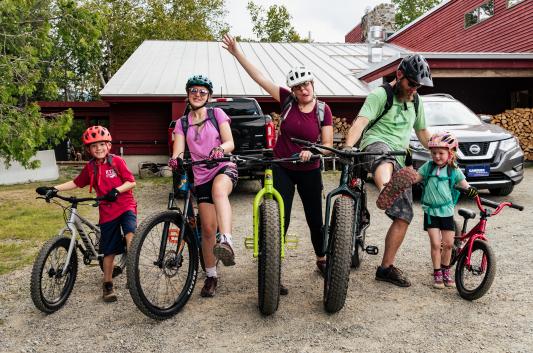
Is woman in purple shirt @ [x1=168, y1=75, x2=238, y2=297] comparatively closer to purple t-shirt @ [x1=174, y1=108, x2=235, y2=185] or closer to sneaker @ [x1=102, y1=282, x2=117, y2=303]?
purple t-shirt @ [x1=174, y1=108, x2=235, y2=185]

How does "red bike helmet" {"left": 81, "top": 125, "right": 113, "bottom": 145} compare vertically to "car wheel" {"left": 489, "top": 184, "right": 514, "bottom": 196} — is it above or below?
above

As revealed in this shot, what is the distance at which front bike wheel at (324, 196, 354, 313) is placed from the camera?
3760mm

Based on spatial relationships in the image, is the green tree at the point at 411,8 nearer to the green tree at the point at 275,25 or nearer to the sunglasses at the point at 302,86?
the green tree at the point at 275,25

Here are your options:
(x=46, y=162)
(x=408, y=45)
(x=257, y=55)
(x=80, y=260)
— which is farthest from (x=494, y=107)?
(x=80, y=260)

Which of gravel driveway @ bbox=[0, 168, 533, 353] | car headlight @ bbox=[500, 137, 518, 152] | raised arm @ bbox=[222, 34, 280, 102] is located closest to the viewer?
gravel driveway @ bbox=[0, 168, 533, 353]

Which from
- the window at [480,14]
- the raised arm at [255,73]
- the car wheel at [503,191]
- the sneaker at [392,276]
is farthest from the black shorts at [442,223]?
the window at [480,14]

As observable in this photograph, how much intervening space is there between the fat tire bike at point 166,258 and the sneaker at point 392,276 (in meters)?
1.74

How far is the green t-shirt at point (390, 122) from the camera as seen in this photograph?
4426 mm

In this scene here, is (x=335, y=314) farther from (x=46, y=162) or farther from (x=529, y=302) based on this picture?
(x=46, y=162)

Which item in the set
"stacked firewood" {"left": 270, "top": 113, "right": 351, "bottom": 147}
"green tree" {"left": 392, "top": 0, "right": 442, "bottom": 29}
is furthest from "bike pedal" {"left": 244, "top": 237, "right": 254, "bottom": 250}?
"green tree" {"left": 392, "top": 0, "right": 442, "bottom": 29}

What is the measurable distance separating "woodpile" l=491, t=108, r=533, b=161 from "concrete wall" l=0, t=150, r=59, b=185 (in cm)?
1396

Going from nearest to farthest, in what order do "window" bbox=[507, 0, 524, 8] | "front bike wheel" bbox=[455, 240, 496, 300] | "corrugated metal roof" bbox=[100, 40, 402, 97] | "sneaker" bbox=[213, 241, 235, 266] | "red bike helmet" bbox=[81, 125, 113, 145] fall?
"sneaker" bbox=[213, 241, 235, 266]
"front bike wheel" bbox=[455, 240, 496, 300]
"red bike helmet" bbox=[81, 125, 113, 145]
"corrugated metal roof" bbox=[100, 40, 402, 97]
"window" bbox=[507, 0, 524, 8]

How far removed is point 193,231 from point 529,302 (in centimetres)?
286

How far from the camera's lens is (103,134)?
4453mm
